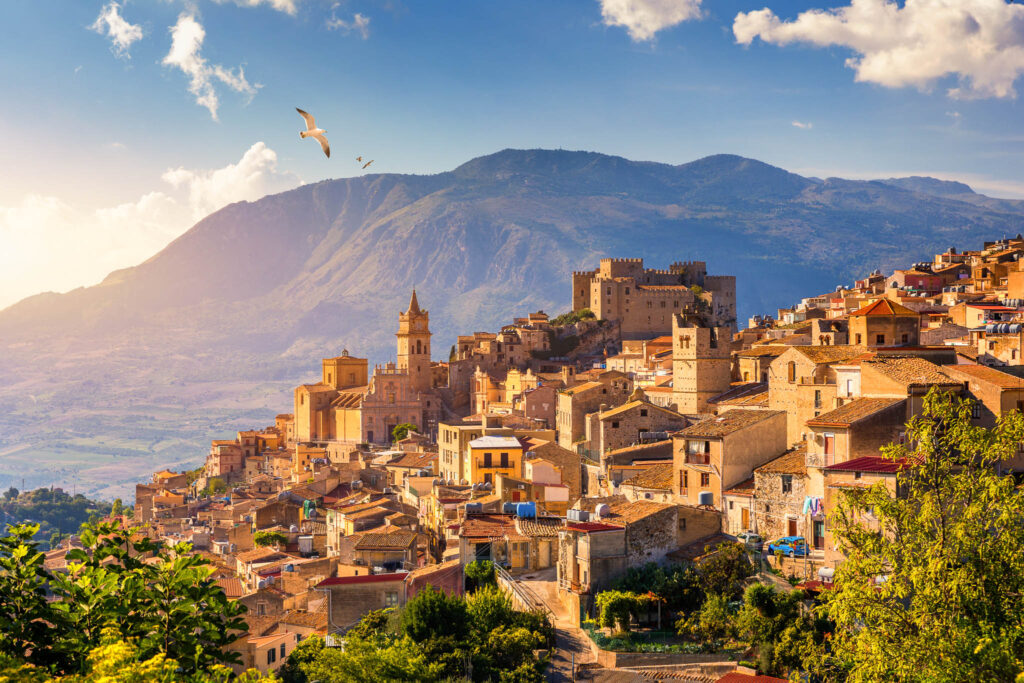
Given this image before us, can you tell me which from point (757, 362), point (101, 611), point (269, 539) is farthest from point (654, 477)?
point (101, 611)

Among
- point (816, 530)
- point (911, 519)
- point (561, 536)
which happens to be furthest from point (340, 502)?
point (911, 519)

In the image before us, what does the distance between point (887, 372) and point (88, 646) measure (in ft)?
83.1

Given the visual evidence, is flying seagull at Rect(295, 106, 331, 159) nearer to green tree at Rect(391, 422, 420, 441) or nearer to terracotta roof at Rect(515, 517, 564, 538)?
terracotta roof at Rect(515, 517, 564, 538)

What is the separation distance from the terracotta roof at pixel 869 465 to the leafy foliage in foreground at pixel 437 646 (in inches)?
366

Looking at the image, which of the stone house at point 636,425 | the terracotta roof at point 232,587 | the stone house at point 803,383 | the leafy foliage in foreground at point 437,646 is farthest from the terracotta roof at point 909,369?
the terracotta roof at point 232,587

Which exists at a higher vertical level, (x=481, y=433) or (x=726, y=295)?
(x=726, y=295)

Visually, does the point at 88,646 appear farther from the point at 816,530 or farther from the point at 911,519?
the point at 816,530

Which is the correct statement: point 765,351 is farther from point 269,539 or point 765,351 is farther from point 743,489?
point 269,539

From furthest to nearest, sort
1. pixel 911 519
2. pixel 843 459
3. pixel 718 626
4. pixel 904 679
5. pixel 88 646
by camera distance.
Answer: pixel 843 459
pixel 718 626
pixel 911 519
pixel 904 679
pixel 88 646

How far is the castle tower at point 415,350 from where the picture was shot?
367 ft

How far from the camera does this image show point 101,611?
17531 mm

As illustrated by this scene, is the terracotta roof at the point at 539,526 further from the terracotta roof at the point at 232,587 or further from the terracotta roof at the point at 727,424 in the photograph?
the terracotta roof at the point at 232,587

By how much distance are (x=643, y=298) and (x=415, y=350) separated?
2401 cm

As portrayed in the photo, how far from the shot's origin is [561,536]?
3462 cm
